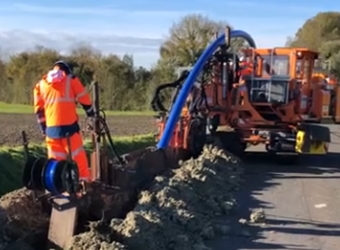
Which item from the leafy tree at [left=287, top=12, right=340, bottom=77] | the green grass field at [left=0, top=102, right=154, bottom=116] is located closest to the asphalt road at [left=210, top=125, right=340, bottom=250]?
the green grass field at [left=0, top=102, right=154, bottom=116]

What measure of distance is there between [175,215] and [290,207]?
9.48 ft

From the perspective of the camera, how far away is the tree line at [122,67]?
140ft

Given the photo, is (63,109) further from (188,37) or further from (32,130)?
(188,37)

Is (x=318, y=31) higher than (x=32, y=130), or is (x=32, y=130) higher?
(x=318, y=31)

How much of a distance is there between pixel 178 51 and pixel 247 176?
37.3 meters

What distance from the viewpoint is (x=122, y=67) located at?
43938 millimetres

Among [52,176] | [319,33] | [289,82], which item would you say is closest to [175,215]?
[52,176]

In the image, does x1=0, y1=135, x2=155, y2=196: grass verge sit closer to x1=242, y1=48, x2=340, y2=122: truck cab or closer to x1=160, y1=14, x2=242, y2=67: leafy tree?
x1=242, y1=48, x2=340, y2=122: truck cab

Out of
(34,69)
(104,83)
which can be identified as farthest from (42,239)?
(34,69)

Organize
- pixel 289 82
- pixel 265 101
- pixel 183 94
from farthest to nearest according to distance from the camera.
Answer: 1. pixel 265 101
2. pixel 289 82
3. pixel 183 94

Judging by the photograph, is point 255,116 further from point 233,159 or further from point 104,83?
point 104,83

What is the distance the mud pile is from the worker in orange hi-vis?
987 mm

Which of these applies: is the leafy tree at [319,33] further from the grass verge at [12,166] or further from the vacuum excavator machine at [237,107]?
the grass verge at [12,166]

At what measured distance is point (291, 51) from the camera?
16.6 meters
